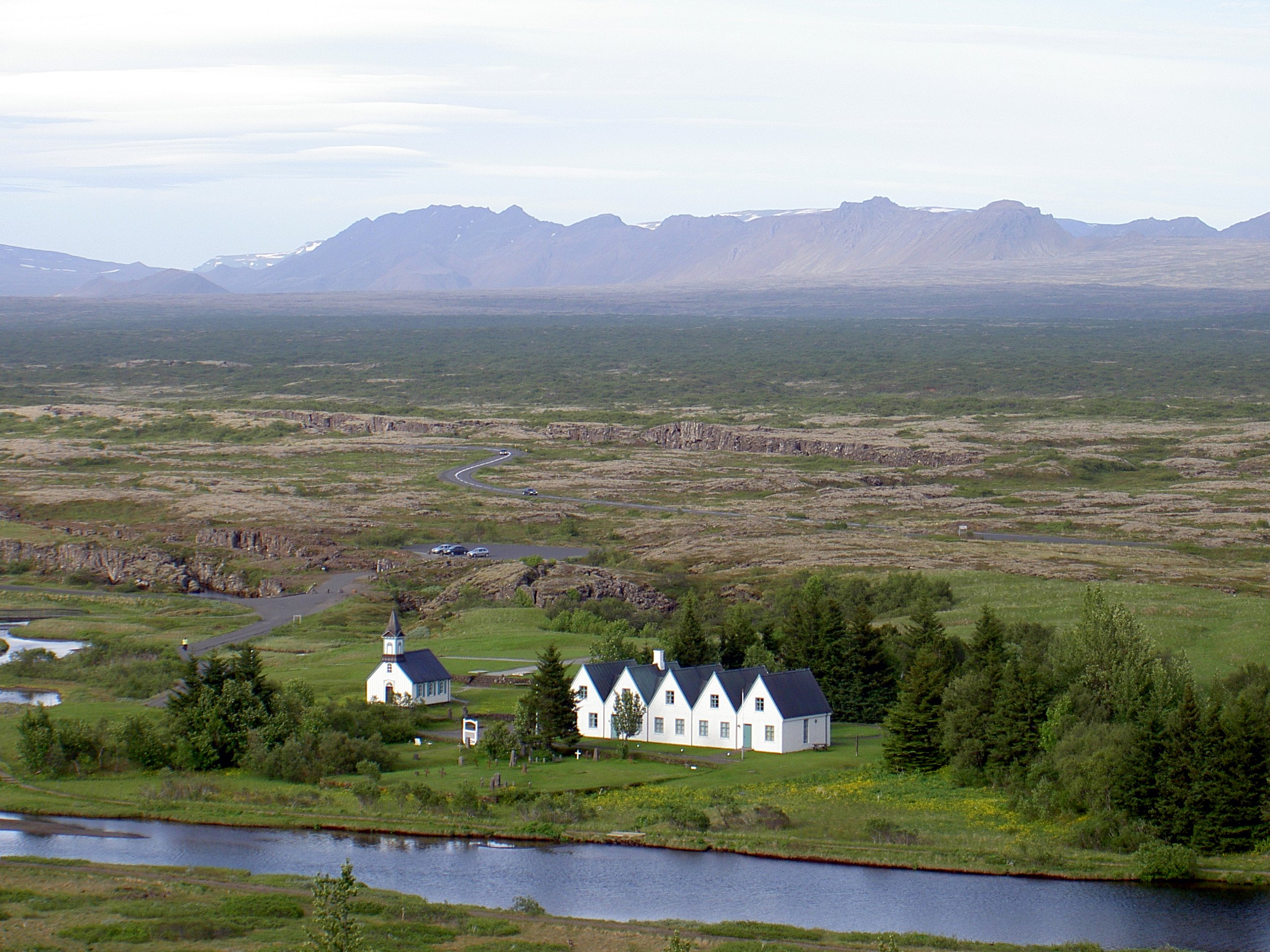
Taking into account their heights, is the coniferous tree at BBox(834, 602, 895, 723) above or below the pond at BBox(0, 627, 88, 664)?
above

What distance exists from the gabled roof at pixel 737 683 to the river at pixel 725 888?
10404mm

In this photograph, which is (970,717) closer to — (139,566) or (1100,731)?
(1100,731)

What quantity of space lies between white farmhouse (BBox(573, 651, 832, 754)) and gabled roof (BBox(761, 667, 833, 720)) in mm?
24

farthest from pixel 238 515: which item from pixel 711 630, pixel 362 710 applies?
pixel 362 710

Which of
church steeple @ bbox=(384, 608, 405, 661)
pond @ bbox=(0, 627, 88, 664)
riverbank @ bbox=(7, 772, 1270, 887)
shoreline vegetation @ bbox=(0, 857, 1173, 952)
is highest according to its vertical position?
church steeple @ bbox=(384, 608, 405, 661)

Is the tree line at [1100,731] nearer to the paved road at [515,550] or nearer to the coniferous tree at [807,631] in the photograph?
the coniferous tree at [807,631]

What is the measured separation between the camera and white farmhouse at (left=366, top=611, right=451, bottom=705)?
5800 centimetres

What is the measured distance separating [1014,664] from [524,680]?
2120 cm

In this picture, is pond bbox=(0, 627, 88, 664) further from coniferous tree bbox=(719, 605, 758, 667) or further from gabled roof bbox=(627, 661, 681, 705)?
gabled roof bbox=(627, 661, 681, 705)

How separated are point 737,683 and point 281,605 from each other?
4606 cm

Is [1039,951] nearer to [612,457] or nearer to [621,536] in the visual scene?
[621,536]

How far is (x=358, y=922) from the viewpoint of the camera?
34.1m

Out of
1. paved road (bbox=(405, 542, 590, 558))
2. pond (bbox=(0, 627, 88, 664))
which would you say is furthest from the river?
paved road (bbox=(405, 542, 590, 558))

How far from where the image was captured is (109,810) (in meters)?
48.5
